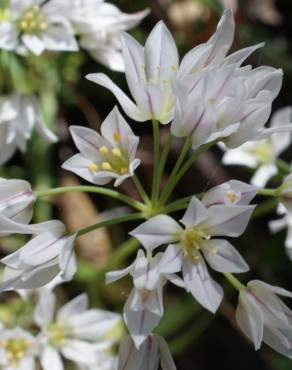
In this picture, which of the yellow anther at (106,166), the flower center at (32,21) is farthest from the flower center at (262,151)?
the yellow anther at (106,166)

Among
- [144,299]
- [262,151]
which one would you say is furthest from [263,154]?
[144,299]

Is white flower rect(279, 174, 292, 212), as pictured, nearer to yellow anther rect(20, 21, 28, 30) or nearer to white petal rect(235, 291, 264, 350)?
white petal rect(235, 291, 264, 350)

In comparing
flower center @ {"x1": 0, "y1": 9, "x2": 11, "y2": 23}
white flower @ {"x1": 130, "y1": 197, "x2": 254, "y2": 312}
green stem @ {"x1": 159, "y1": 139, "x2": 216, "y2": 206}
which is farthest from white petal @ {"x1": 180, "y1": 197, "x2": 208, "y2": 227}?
flower center @ {"x1": 0, "y1": 9, "x2": 11, "y2": 23}

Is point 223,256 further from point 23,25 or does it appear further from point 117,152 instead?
point 23,25

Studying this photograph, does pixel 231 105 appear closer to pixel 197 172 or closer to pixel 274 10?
pixel 197 172

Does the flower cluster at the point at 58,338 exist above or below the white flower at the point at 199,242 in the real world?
below

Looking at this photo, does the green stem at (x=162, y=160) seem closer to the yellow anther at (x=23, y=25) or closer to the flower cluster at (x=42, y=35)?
the flower cluster at (x=42, y=35)

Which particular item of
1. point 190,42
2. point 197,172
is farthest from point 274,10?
point 197,172
